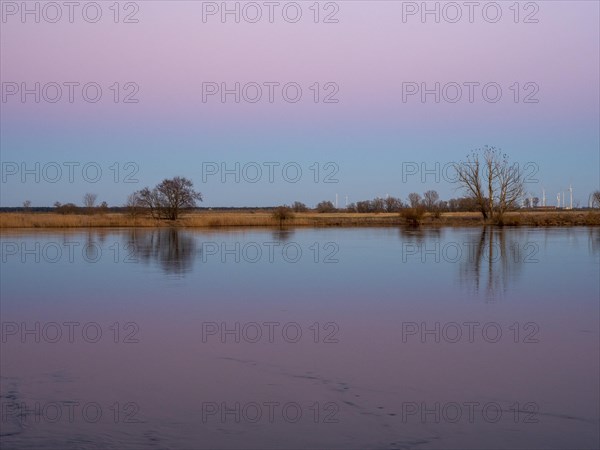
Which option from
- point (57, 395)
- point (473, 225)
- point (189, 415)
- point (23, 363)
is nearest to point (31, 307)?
point (23, 363)

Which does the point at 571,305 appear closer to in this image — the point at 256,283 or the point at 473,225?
the point at 256,283

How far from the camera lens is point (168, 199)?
43031 millimetres

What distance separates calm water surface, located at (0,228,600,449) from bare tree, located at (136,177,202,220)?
29115mm

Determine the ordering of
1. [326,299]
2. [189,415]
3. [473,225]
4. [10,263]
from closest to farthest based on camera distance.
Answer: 1. [189,415]
2. [326,299]
3. [10,263]
4. [473,225]

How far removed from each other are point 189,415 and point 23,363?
91.7 inches

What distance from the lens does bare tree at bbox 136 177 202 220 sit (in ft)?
141

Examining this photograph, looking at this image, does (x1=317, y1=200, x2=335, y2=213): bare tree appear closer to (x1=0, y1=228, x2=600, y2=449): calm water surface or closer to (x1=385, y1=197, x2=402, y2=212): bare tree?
(x1=385, y1=197, x2=402, y2=212): bare tree

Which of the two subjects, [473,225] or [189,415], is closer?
[189,415]

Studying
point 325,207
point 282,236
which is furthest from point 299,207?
point 282,236

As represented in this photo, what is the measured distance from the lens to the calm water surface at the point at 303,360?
4652 mm

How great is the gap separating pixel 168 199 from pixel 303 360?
37.4 m

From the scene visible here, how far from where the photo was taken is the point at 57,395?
215 inches

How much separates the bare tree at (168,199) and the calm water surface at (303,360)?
2912cm

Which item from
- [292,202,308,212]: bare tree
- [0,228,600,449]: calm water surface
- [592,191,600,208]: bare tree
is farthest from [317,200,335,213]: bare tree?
[0,228,600,449]: calm water surface
